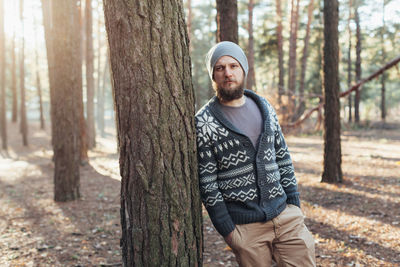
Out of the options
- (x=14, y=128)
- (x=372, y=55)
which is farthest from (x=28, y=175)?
(x=372, y=55)

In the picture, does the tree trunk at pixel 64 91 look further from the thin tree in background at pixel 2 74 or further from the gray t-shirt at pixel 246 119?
the thin tree in background at pixel 2 74

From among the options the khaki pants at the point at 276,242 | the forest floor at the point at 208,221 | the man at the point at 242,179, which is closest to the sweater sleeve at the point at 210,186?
the man at the point at 242,179

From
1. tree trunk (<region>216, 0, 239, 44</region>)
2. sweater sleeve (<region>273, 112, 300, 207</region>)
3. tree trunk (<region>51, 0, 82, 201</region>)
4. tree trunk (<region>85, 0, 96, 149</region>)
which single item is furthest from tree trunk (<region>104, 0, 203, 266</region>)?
tree trunk (<region>85, 0, 96, 149</region>)

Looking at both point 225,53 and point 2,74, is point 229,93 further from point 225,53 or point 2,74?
point 2,74

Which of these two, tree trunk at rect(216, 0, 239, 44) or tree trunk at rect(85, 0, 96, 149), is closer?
tree trunk at rect(216, 0, 239, 44)

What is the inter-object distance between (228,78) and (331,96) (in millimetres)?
5519

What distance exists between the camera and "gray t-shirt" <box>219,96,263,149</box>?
275 cm

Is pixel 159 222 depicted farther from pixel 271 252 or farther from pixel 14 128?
pixel 14 128

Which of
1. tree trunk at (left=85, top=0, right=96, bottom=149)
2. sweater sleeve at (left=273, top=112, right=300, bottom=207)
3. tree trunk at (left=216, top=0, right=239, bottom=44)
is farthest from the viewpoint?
tree trunk at (left=85, top=0, right=96, bottom=149)

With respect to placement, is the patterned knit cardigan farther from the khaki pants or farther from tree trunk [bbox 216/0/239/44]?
tree trunk [bbox 216/0/239/44]

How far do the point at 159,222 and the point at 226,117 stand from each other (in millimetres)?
994

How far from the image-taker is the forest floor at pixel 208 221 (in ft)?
14.2

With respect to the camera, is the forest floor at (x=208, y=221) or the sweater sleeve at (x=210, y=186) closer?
the sweater sleeve at (x=210, y=186)

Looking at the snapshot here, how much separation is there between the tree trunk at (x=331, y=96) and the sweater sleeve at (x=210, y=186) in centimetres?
564
